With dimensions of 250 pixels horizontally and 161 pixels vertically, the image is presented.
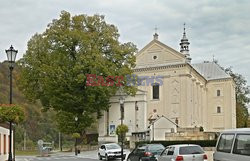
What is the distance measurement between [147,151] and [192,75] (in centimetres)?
4695

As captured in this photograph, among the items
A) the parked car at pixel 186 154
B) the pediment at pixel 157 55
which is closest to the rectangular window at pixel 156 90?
the pediment at pixel 157 55

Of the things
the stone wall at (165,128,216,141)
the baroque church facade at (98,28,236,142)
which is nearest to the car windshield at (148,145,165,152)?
the stone wall at (165,128,216,141)

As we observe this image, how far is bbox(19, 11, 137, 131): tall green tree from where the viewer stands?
161 ft

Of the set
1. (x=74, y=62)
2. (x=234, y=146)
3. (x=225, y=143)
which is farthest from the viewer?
(x=74, y=62)

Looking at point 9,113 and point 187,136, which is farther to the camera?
point 187,136

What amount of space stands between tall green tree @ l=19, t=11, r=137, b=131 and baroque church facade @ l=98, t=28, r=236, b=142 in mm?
7686

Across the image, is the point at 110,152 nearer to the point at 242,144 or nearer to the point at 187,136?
the point at 187,136

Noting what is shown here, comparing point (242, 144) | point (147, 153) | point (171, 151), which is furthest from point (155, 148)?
point (242, 144)

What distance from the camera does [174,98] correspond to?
65688 mm

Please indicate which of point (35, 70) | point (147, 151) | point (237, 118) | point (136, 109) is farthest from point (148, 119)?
point (147, 151)

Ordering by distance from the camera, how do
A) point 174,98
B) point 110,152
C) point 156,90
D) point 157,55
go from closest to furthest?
point 110,152 → point 174,98 → point 157,55 → point 156,90

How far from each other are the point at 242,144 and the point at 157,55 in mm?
56078

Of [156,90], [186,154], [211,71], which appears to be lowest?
[186,154]

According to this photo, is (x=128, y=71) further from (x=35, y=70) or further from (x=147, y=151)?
(x=147, y=151)
